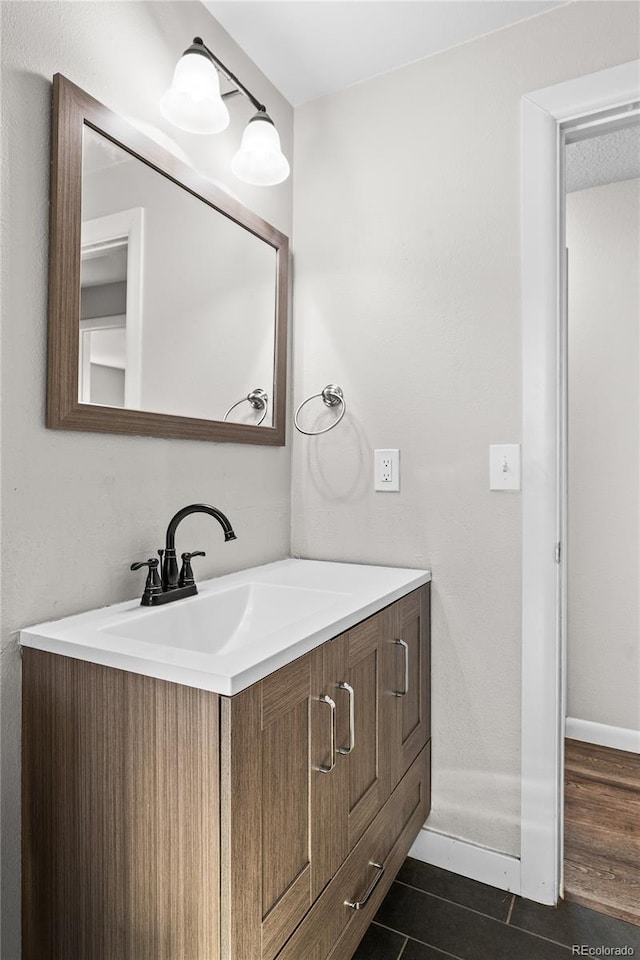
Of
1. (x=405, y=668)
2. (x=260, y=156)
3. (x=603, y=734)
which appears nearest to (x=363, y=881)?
(x=405, y=668)

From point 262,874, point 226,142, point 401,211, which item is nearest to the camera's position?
point 262,874

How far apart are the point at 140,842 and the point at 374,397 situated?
1.30 metres

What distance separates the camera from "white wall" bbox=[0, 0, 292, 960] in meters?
1.07

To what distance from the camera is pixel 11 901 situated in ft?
3.56

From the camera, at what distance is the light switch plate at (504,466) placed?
1.58 meters

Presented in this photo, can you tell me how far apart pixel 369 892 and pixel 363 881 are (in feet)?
0.12

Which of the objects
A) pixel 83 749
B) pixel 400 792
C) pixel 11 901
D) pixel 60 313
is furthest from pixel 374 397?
pixel 11 901

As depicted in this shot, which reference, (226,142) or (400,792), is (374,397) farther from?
(400,792)

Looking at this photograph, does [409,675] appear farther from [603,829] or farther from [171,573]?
[603,829]

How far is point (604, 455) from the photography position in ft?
8.05

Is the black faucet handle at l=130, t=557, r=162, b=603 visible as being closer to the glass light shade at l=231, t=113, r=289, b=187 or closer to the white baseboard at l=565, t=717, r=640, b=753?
the glass light shade at l=231, t=113, r=289, b=187

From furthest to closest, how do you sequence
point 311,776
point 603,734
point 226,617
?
point 603,734 → point 226,617 → point 311,776

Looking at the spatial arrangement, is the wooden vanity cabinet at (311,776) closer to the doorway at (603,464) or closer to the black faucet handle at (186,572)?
the black faucet handle at (186,572)

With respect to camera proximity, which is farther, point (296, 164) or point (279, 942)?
point (296, 164)
